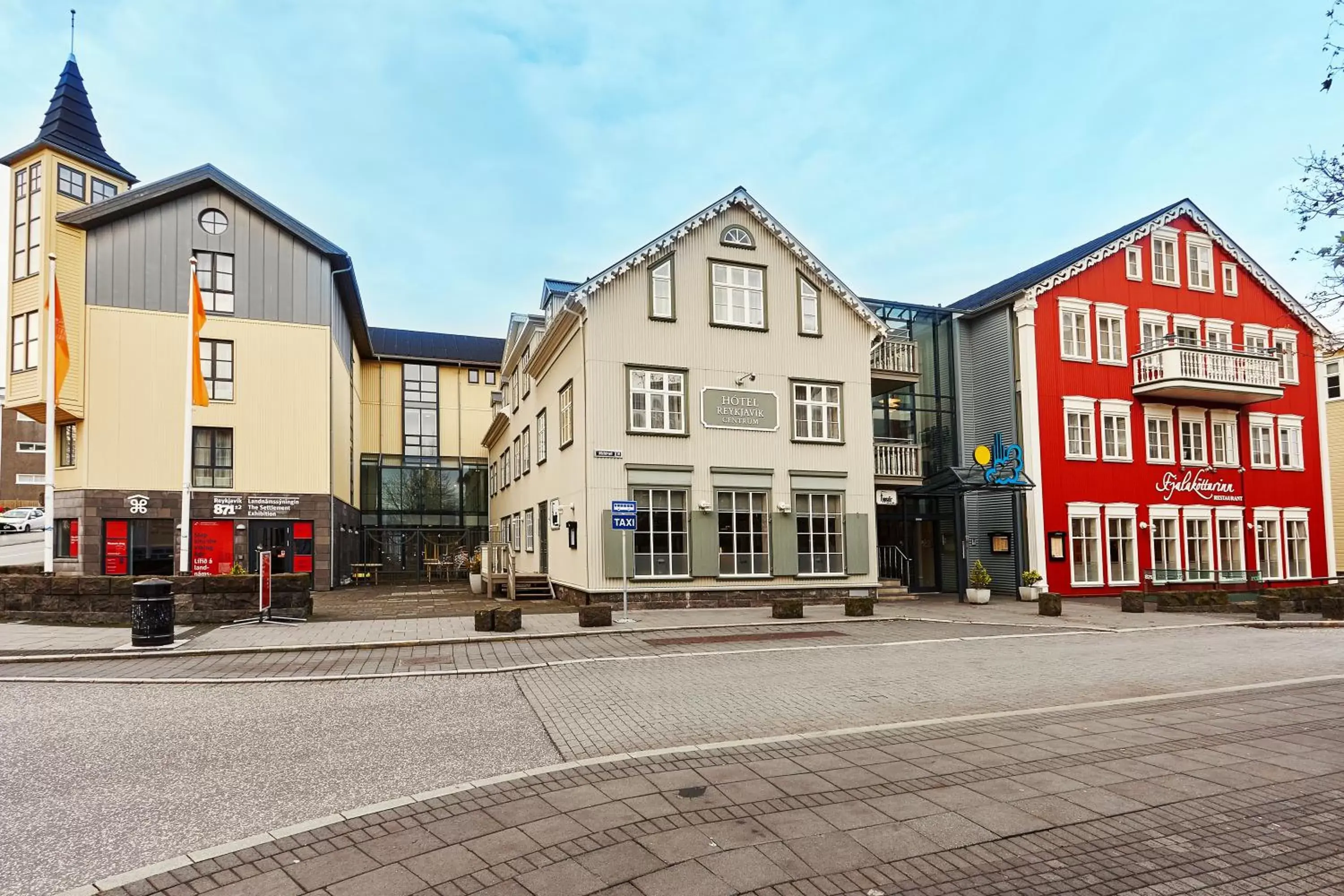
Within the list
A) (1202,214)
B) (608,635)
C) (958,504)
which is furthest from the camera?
(1202,214)

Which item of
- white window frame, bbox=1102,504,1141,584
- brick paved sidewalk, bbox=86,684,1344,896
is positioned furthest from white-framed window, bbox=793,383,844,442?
brick paved sidewalk, bbox=86,684,1344,896

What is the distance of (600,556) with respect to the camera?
21.8m

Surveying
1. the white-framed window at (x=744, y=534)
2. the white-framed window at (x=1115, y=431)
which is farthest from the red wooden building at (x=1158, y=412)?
the white-framed window at (x=744, y=534)

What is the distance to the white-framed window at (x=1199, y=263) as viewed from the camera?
3148 cm

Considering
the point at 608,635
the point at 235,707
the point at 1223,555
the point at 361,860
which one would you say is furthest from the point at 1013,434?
the point at 361,860

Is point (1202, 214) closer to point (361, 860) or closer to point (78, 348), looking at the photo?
point (361, 860)

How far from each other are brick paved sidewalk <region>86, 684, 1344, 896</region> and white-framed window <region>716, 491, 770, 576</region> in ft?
51.3

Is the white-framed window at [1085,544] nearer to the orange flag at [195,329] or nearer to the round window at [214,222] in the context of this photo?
the orange flag at [195,329]

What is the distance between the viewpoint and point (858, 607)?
65.8ft

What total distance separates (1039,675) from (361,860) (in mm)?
9573

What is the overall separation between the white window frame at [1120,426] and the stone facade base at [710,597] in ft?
35.8

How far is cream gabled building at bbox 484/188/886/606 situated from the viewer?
22297 mm

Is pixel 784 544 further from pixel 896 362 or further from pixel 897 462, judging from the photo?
pixel 896 362

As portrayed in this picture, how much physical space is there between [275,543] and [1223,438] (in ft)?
115
